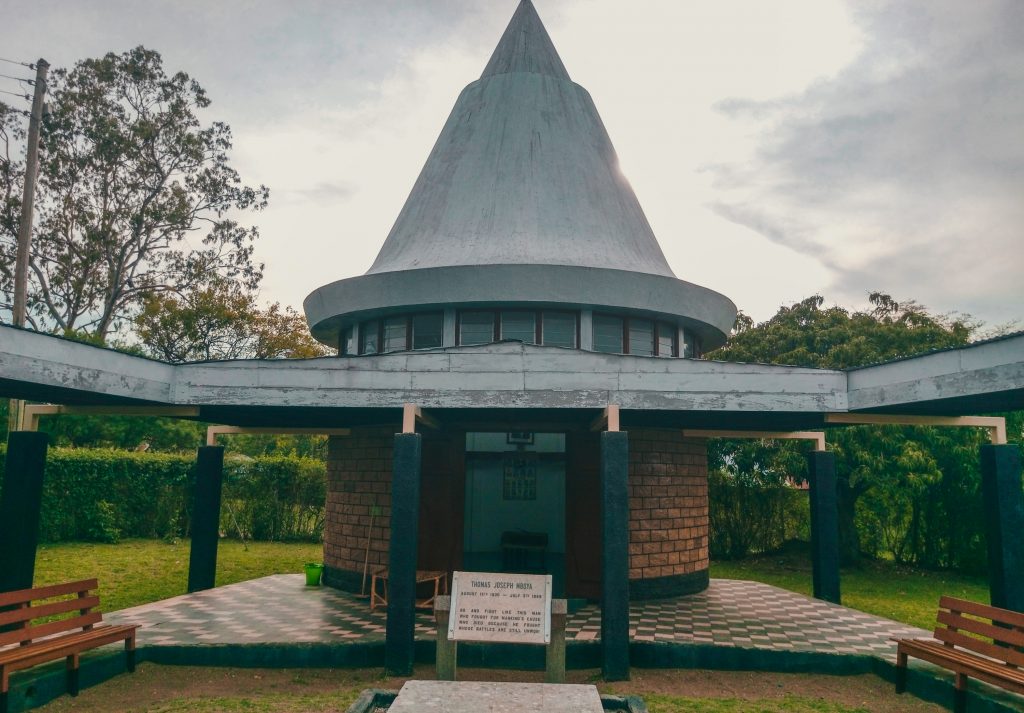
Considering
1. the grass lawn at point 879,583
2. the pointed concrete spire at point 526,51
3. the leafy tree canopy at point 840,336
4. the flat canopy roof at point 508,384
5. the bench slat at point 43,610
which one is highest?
the pointed concrete spire at point 526,51

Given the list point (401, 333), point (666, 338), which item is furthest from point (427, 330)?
point (666, 338)

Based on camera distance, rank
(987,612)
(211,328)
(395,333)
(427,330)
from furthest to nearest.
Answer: (211,328)
(395,333)
(427,330)
(987,612)

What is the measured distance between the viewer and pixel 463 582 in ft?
22.4

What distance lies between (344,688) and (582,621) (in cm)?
320

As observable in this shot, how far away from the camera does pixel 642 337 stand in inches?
470

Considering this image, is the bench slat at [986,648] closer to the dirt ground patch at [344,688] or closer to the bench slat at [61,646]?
the dirt ground patch at [344,688]

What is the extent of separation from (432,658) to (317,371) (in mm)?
3446

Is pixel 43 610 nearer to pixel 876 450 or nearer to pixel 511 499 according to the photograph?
pixel 511 499

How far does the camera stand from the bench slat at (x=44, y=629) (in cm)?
615

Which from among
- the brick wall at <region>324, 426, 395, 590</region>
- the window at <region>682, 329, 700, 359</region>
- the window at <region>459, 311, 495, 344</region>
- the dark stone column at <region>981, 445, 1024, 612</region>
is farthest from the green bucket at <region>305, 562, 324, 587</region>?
the dark stone column at <region>981, 445, 1024, 612</region>

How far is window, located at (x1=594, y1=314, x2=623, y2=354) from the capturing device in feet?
38.1

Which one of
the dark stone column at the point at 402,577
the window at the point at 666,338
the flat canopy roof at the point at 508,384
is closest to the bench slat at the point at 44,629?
the flat canopy roof at the point at 508,384

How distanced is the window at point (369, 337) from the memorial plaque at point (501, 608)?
6036 mm

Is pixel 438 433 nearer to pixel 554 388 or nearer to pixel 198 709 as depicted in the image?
pixel 554 388
